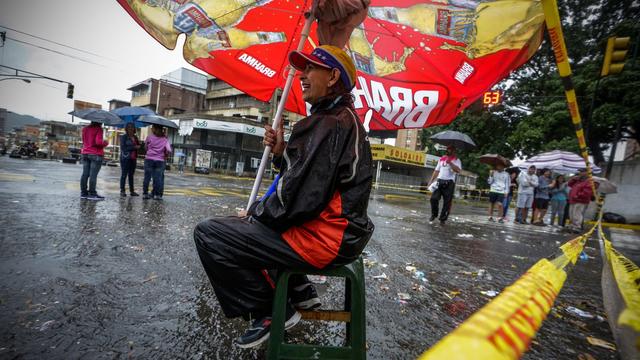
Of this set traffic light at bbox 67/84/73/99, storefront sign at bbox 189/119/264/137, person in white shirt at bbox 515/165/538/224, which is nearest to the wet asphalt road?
person in white shirt at bbox 515/165/538/224

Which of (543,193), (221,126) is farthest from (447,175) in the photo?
(221,126)

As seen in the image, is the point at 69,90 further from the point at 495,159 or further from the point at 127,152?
the point at 495,159

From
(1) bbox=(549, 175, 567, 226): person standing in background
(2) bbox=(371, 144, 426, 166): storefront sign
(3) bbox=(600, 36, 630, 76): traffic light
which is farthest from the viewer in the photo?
(2) bbox=(371, 144, 426, 166): storefront sign

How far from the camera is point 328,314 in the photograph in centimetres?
170

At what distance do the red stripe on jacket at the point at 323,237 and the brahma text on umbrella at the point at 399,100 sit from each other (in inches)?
80.9

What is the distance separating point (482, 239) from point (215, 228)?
Answer: 6.89m

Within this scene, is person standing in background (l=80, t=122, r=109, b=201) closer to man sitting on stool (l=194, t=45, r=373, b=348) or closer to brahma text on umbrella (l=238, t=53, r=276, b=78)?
brahma text on umbrella (l=238, t=53, r=276, b=78)

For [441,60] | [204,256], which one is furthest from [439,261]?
[204,256]

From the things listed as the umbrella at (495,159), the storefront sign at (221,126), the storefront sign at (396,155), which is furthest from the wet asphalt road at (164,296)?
the storefront sign at (396,155)

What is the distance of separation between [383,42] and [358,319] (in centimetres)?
259

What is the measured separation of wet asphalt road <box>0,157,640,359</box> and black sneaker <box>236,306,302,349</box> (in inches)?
6.6

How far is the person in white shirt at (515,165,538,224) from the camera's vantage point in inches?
404

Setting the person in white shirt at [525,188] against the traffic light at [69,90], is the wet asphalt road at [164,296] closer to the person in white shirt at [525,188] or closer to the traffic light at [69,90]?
the person in white shirt at [525,188]

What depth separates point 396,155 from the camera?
40.0 m
